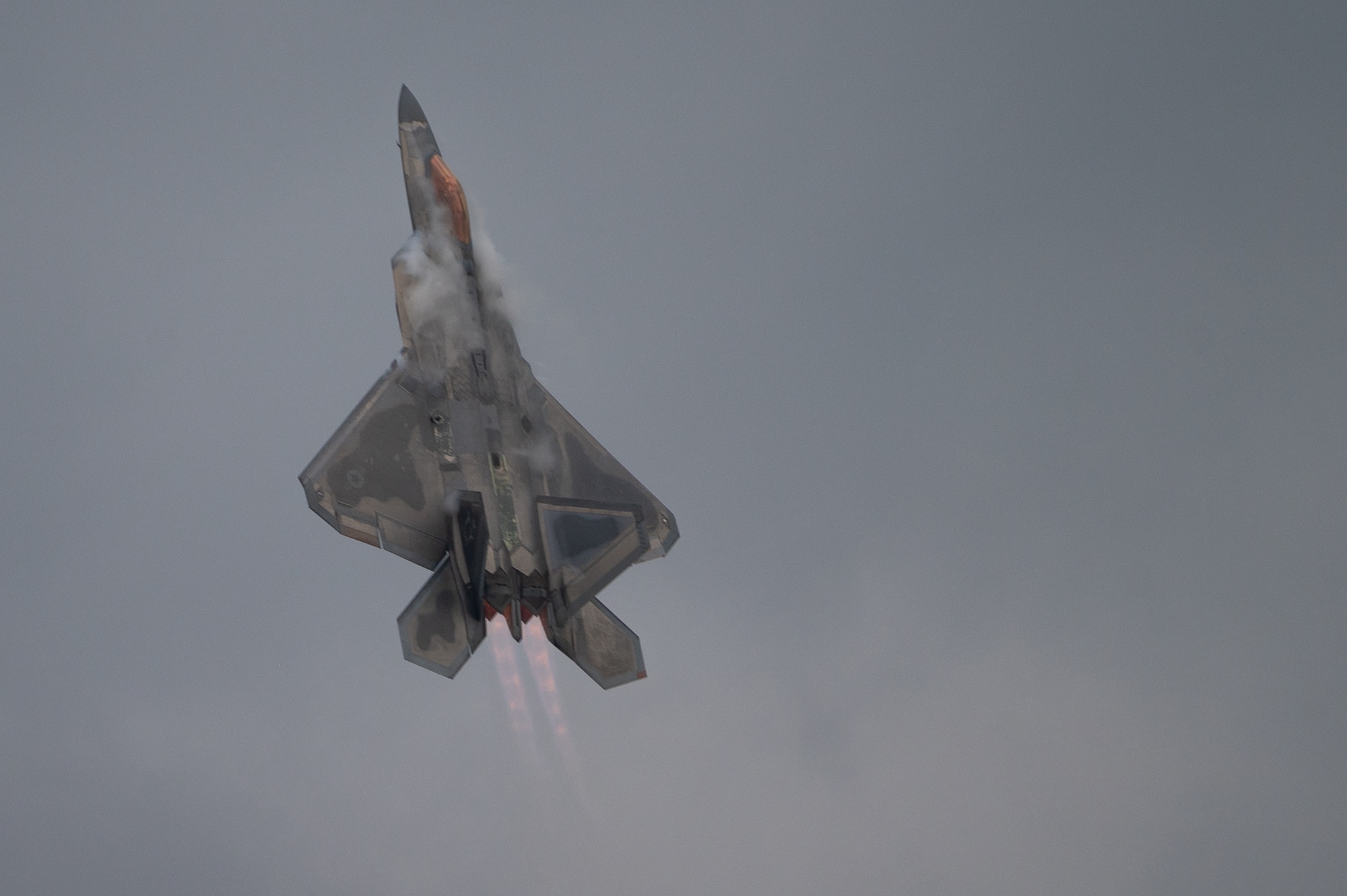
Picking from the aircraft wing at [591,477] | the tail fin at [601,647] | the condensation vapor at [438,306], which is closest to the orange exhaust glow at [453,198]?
the condensation vapor at [438,306]

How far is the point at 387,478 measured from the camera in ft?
128

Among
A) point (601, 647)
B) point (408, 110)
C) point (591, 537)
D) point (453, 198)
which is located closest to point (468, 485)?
point (591, 537)

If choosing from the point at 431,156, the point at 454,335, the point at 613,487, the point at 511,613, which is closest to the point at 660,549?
the point at 613,487

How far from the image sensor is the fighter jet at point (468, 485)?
38.1 metres

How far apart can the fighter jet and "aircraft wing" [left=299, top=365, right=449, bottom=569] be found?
0.04 metres

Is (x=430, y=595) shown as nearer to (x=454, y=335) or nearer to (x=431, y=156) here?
(x=454, y=335)

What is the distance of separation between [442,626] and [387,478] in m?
4.28

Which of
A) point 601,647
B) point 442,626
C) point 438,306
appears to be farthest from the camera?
point 438,306

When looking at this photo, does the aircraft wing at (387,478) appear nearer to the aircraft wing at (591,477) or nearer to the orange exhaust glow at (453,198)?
the aircraft wing at (591,477)

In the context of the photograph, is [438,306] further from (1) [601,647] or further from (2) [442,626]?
(1) [601,647]

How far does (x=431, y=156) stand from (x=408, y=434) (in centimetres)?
947

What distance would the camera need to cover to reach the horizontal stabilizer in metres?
37.6

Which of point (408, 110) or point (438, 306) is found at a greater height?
point (408, 110)

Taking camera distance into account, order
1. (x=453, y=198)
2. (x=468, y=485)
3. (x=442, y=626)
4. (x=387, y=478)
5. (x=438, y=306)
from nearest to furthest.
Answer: (x=442, y=626), (x=387, y=478), (x=468, y=485), (x=438, y=306), (x=453, y=198)
